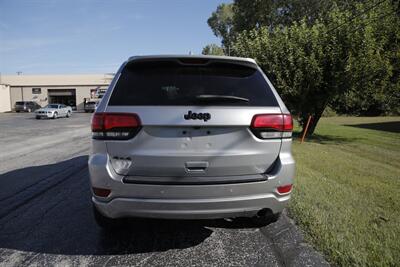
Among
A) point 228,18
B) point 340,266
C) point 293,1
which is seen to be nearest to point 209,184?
point 340,266

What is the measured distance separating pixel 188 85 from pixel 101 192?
4.18ft

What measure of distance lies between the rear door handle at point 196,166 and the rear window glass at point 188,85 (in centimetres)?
53

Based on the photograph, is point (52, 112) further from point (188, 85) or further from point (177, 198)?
point (177, 198)

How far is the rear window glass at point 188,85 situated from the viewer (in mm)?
3140

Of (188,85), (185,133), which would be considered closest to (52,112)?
(188,85)

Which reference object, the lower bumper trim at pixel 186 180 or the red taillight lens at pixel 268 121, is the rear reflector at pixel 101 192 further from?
the red taillight lens at pixel 268 121

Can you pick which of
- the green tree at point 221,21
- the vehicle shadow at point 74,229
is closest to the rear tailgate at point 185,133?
the vehicle shadow at point 74,229

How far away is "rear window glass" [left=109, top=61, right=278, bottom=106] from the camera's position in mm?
3140

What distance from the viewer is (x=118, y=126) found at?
9.95 ft

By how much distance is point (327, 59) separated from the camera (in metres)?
13.7

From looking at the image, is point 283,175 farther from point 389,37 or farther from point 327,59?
point 389,37

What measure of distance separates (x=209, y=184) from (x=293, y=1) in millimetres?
39274

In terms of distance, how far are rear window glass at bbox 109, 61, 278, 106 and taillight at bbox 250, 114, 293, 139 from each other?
157 millimetres

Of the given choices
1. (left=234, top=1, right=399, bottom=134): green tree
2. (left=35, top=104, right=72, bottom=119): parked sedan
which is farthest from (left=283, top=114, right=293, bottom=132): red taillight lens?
(left=35, top=104, right=72, bottom=119): parked sedan
